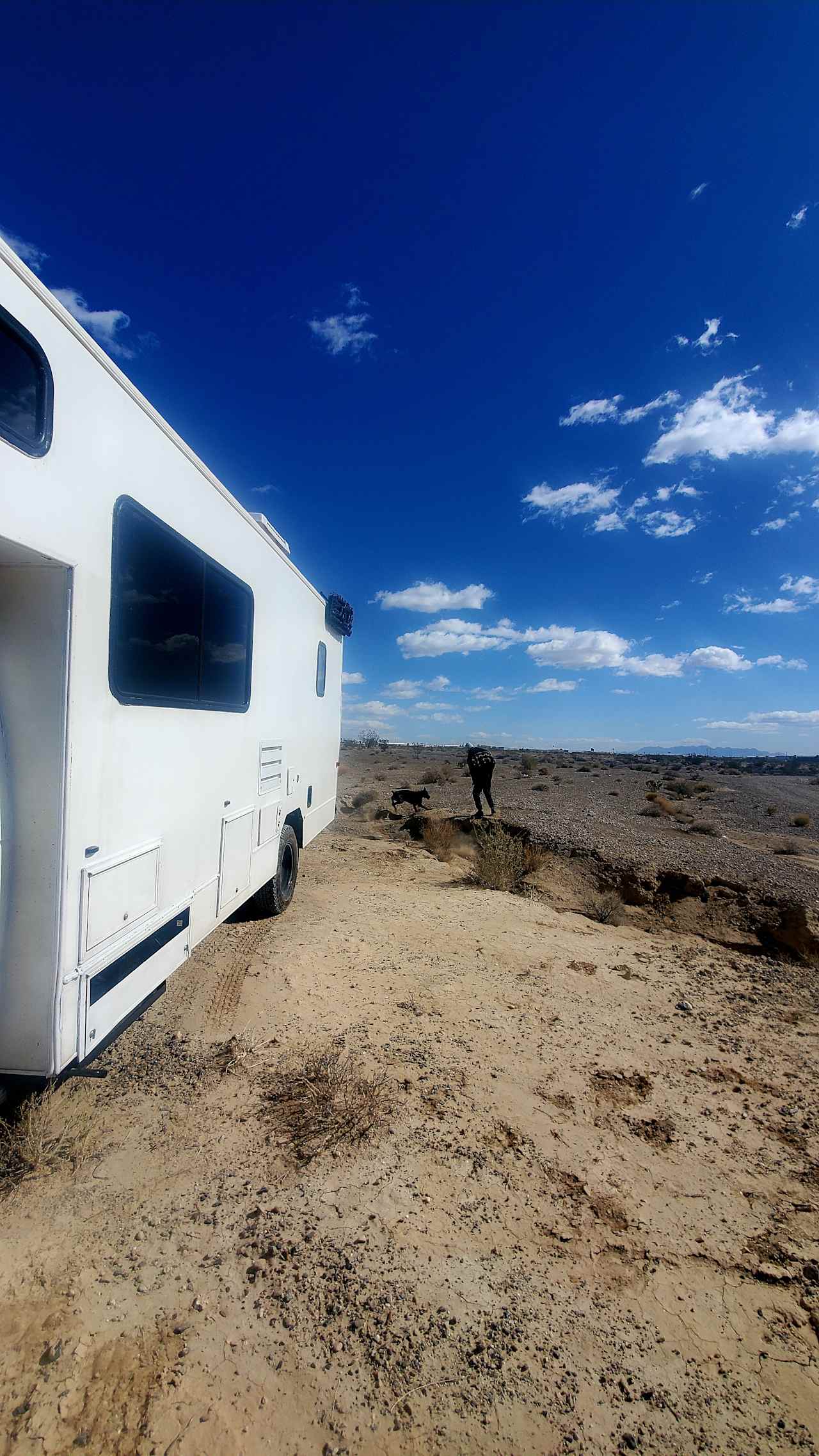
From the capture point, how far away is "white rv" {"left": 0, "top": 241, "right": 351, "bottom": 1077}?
2.56 meters

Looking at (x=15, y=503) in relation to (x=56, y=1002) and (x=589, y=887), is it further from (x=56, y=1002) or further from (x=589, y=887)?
(x=589, y=887)

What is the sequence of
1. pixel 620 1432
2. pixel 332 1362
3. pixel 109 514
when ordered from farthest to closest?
pixel 109 514, pixel 332 1362, pixel 620 1432

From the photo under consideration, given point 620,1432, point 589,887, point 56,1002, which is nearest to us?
point 620,1432

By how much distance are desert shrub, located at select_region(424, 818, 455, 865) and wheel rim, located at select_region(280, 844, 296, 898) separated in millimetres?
3853

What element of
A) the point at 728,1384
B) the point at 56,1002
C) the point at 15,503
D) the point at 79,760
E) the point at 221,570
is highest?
the point at 221,570

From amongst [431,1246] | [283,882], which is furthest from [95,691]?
[283,882]

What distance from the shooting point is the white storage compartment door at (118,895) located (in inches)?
110

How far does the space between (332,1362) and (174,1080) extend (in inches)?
75.9

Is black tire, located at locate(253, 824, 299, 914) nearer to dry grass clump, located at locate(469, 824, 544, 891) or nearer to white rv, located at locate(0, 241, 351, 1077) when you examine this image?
white rv, located at locate(0, 241, 351, 1077)

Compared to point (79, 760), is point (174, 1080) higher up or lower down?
lower down

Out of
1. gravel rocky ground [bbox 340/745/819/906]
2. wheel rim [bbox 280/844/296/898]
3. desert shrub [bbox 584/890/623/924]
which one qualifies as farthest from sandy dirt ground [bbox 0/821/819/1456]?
gravel rocky ground [bbox 340/745/819/906]

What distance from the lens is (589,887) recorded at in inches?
350

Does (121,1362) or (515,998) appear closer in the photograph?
(121,1362)

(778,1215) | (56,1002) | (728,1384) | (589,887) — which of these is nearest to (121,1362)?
(56,1002)
